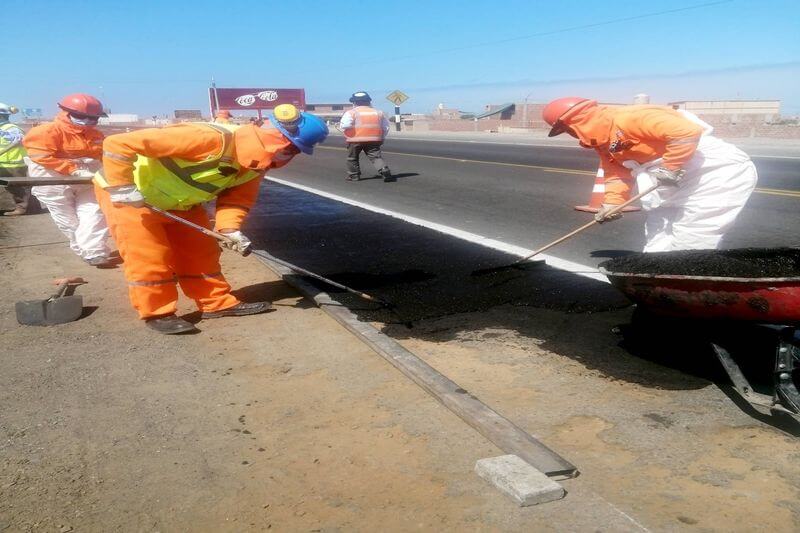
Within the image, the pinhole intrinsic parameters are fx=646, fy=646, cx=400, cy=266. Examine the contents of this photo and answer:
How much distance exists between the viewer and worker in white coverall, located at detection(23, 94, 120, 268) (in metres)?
6.45

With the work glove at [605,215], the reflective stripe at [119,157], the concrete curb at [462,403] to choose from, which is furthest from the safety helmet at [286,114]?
the work glove at [605,215]

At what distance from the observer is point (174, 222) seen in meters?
4.64

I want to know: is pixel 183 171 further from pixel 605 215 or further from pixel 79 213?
pixel 605 215

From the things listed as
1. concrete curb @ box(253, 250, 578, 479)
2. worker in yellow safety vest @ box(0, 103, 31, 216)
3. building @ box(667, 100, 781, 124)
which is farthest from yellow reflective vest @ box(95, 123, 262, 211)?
building @ box(667, 100, 781, 124)

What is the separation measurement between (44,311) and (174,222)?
1.10 metres

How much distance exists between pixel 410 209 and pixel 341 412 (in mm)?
6682

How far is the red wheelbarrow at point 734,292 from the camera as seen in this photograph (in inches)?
112

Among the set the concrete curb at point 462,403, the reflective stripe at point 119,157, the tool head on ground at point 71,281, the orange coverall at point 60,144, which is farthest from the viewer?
the orange coverall at point 60,144

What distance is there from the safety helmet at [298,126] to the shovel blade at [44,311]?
6.57ft

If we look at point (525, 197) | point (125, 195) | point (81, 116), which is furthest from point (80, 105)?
point (525, 197)

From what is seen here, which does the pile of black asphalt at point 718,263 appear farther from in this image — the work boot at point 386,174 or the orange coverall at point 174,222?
the work boot at point 386,174

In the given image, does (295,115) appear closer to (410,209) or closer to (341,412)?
(341,412)

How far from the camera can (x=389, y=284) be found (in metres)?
5.47

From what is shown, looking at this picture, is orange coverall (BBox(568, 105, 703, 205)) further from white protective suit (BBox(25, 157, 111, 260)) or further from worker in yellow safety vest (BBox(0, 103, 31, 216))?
worker in yellow safety vest (BBox(0, 103, 31, 216))
